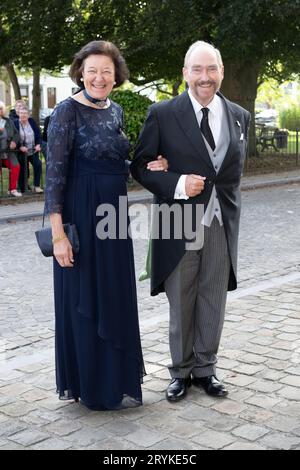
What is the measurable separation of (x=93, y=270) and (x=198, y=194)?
74 centimetres

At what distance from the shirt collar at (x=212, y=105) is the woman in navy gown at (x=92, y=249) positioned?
1.22 feet

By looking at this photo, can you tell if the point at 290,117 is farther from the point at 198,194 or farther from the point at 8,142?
the point at 198,194

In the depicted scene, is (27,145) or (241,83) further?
(241,83)

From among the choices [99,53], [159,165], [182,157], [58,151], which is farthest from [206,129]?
[58,151]

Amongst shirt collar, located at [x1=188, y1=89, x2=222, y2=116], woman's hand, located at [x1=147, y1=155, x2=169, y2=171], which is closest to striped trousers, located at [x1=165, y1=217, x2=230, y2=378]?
woman's hand, located at [x1=147, y1=155, x2=169, y2=171]

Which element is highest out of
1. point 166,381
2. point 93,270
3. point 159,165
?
point 159,165

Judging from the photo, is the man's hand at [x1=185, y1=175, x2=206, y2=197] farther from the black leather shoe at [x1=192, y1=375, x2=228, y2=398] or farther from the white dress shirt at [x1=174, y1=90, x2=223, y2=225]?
the black leather shoe at [x1=192, y1=375, x2=228, y2=398]

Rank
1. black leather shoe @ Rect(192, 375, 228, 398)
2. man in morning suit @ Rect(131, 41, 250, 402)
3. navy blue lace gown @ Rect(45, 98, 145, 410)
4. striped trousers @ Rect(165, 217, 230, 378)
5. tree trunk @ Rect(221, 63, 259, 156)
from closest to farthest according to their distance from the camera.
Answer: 1. navy blue lace gown @ Rect(45, 98, 145, 410)
2. man in morning suit @ Rect(131, 41, 250, 402)
3. striped trousers @ Rect(165, 217, 230, 378)
4. black leather shoe @ Rect(192, 375, 228, 398)
5. tree trunk @ Rect(221, 63, 259, 156)

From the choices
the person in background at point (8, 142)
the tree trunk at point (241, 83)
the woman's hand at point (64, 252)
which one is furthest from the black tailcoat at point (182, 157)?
the tree trunk at point (241, 83)

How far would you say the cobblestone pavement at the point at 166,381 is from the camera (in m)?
3.74

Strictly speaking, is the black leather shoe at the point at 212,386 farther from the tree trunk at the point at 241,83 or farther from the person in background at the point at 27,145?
the tree trunk at the point at 241,83

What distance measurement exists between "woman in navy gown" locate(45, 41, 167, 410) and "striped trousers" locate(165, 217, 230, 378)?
282mm

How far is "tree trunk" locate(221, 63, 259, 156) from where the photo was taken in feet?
66.0

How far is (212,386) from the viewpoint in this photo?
4301 mm
